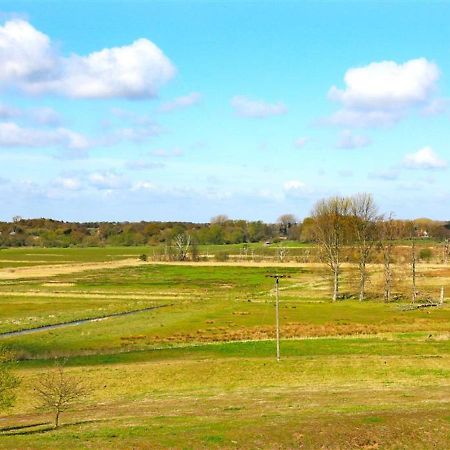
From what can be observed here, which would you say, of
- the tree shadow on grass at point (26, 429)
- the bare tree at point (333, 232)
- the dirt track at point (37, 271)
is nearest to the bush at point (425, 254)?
the bare tree at point (333, 232)

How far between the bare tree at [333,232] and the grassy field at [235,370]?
6436mm

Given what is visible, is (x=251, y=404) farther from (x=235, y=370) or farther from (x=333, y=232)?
(x=333, y=232)

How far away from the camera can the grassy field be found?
27188 millimetres

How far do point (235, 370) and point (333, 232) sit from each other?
72.5 m

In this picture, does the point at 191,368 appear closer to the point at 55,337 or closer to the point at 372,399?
the point at 372,399

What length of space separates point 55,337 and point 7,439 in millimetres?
45574

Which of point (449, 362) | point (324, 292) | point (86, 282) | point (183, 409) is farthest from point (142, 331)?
point (86, 282)

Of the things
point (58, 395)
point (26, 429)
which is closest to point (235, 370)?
point (58, 395)

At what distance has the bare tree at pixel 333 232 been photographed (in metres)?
118

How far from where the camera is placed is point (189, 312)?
95.9 m

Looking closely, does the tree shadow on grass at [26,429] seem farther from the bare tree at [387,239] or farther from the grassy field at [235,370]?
the bare tree at [387,239]

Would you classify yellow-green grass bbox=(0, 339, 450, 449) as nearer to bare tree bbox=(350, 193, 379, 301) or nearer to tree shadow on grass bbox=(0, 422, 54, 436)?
tree shadow on grass bbox=(0, 422, 54, 436)

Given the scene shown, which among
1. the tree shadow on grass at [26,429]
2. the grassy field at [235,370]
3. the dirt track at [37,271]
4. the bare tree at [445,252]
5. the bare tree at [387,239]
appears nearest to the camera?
the grassy field at [235,370]

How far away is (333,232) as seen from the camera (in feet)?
391
